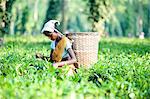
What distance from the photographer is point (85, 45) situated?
9609 mm

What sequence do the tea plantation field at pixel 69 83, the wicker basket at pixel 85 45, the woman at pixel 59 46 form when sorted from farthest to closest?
the wicker basket at pixel 85 45
the woman at pixel 59 46
the tea plantation field at pixel 69 83

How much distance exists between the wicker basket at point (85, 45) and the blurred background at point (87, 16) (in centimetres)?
1995

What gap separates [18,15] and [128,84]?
61557 mm

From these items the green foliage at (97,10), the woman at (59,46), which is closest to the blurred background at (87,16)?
the green foliage at (97,10)

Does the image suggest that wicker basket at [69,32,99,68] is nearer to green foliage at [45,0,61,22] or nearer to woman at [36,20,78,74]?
woman at [36,20,78,74]

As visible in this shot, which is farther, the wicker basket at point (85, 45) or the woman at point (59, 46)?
the wicker basket at point (85, 45)

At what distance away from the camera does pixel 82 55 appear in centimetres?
953

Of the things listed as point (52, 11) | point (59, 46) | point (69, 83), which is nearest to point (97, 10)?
point (52, 11)

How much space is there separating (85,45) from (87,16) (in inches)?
923

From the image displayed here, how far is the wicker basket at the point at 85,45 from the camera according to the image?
953 cm

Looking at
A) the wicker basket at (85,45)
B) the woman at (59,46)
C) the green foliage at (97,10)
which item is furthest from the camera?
the green foliage at (97,10)

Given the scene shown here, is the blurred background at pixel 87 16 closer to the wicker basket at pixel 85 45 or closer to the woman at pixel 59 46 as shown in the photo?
the wicker basket at pixel 85 45

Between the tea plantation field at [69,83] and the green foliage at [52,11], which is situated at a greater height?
the green foliage at [52,11]

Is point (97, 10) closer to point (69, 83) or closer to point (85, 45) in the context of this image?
point (85, 45)
